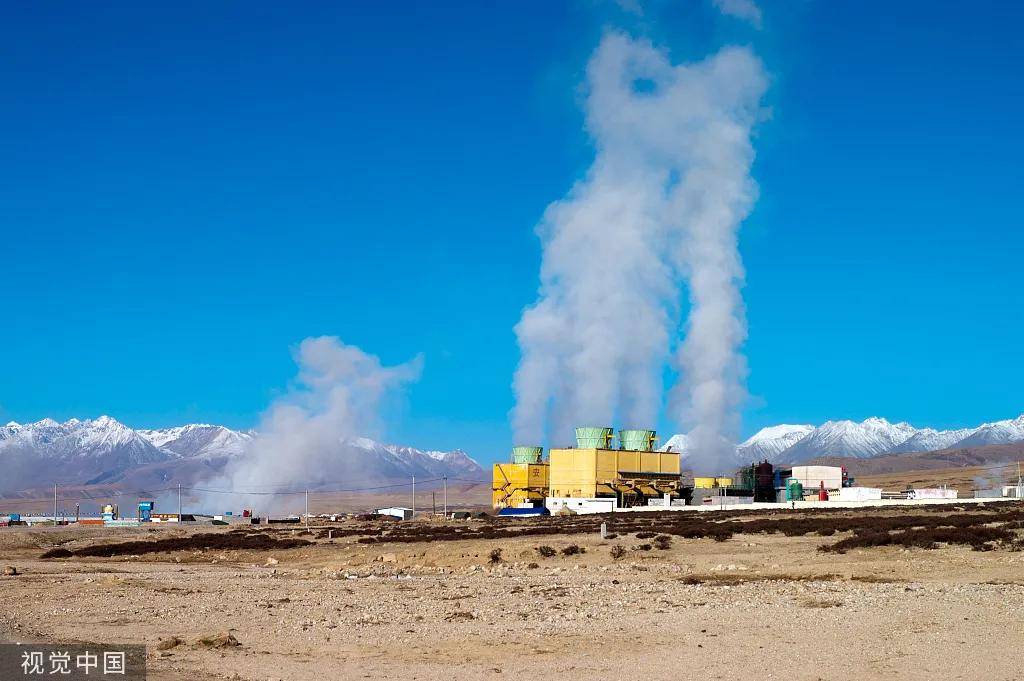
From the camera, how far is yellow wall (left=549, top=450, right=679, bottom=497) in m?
126

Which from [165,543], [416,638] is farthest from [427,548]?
[416,638]

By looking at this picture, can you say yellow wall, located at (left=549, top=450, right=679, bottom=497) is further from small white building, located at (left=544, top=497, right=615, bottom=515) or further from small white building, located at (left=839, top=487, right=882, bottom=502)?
small white building, located at (left=839, top=487, right=882, bottom=502)

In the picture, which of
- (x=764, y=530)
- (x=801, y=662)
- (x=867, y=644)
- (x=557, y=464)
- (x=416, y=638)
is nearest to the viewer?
(x=801, y=662)

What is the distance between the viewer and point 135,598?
2959 cm

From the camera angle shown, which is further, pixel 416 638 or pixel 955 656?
pixel 416 638

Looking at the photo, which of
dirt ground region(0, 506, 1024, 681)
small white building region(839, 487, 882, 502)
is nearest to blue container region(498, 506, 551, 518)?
small white building region(839, 487, 882, 502)

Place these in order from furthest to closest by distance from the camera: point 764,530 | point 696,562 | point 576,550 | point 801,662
Result: point 764,530
point 576,550
point 696,562
point 801,662

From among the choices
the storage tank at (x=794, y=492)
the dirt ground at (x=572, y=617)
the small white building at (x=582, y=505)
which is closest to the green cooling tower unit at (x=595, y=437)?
the small white building at (x=582, y=505)

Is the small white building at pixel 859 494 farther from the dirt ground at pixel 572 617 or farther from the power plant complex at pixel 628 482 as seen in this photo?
the dirt ground at pixel 572 617

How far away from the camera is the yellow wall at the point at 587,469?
12625 centimetres

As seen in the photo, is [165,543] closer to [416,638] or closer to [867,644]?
[416,638]

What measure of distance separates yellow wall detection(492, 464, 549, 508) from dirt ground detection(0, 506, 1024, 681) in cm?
9106

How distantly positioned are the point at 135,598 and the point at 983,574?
84.3ft

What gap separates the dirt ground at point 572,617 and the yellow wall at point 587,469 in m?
84.1
